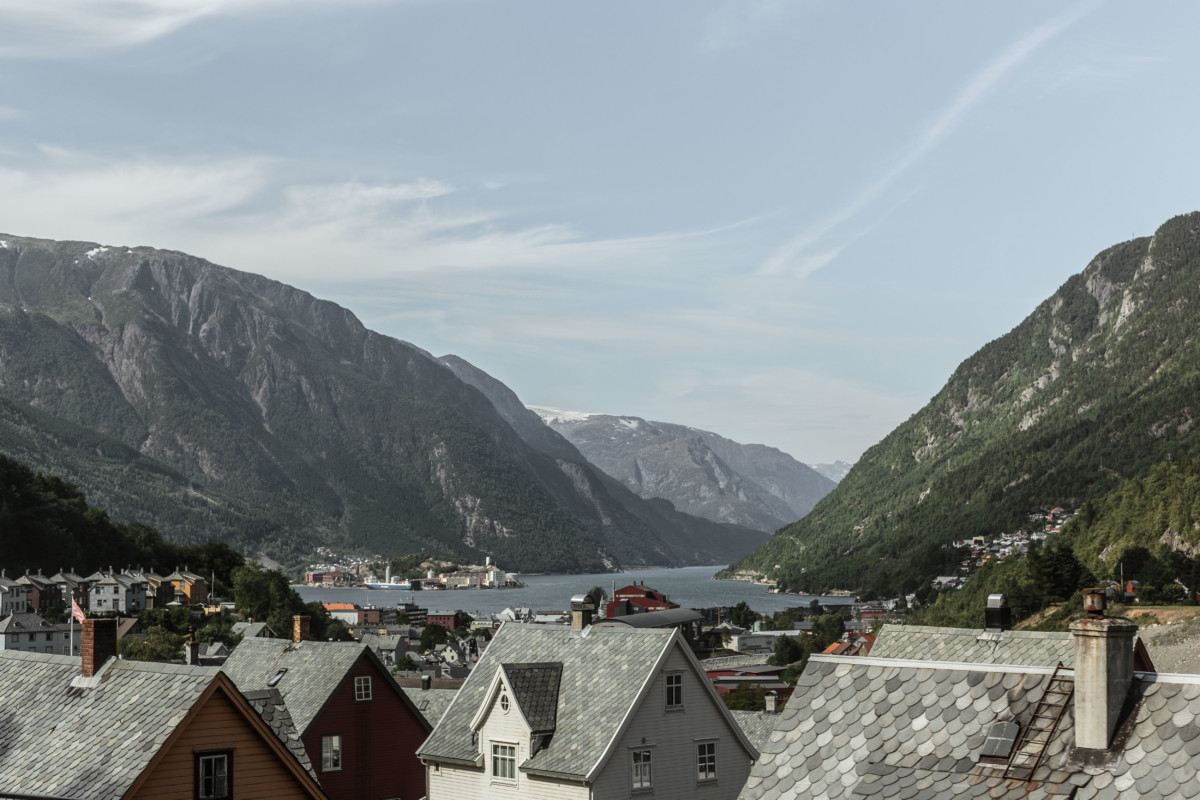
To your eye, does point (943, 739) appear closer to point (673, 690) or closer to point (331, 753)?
point (673, 690)

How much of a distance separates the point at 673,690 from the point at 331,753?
674 inches

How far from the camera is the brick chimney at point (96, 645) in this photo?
104 ft

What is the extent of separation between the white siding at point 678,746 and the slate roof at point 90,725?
49.4 feet

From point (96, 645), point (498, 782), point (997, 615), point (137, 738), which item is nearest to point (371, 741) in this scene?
point (498, 782)

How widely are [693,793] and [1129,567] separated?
137402mm

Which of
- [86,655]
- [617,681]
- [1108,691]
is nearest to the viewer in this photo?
[1108,691]

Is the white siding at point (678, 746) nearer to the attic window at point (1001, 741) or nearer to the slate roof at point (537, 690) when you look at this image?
the slate roof at point (537, 690)

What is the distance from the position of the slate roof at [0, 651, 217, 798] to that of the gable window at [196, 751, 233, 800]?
121cm

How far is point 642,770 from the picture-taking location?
4212 centimetres

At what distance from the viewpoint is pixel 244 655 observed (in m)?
59.8

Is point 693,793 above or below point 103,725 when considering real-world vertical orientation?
below

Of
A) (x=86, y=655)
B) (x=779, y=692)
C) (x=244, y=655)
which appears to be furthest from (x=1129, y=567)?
(x=86, y=655)

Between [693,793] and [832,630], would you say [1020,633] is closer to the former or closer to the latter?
[693,793]

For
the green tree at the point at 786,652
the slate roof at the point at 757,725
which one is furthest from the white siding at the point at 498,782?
the green tree at the point at 786,652
